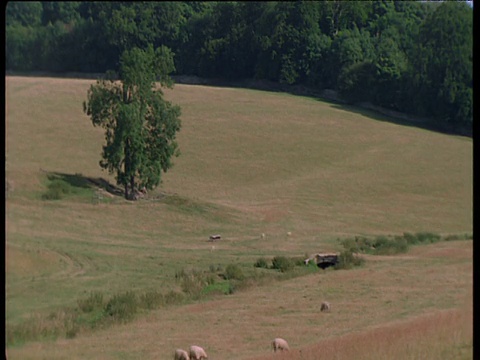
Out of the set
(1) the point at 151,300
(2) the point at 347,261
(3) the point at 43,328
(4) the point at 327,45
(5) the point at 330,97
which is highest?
(4) the point at 327,45

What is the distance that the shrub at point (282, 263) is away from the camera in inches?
276

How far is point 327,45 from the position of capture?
683 centimetres

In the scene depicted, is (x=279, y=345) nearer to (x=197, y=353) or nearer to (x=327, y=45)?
(x=197, y=353)

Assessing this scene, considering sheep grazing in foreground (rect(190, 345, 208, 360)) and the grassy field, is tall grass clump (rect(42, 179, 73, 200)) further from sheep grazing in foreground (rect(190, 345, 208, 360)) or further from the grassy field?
sheep grazing in foreground (rect(190, 345, 208, 360))

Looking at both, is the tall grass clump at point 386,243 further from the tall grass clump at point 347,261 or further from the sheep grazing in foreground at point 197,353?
the sheep grazing in foreground at point 197,353

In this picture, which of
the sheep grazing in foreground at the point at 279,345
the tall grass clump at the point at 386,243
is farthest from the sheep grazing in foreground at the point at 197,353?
the tall grass clump at the point at 386,243

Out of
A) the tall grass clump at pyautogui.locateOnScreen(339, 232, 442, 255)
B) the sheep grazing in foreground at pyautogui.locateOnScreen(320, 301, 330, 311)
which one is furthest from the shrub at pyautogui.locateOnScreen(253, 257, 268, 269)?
the tall grass clump at pyautogui.locateOnScreen(339, 232, 442, 255)

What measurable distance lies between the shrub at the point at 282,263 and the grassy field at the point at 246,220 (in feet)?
0.30

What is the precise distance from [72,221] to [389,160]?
129 inches

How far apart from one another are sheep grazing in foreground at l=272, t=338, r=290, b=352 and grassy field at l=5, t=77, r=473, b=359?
0.08 meters

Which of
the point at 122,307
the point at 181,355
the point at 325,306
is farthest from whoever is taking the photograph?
the point at 325,306

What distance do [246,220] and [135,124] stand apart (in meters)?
1.42

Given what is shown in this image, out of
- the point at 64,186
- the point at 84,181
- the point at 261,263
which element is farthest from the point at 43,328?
the point at 261,263

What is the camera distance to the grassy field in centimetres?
602
